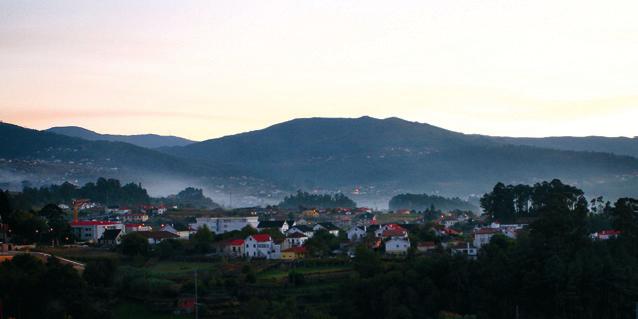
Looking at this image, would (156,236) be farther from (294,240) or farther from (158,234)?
(294,240)

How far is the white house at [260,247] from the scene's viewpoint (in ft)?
138

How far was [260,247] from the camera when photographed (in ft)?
141

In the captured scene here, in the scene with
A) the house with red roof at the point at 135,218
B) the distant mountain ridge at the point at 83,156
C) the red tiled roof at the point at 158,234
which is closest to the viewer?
the red tiled roof at the point at 158,234

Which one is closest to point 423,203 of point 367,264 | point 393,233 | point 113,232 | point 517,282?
point 393,233

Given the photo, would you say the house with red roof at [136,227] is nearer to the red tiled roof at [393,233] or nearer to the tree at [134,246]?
the tree at [134,246]

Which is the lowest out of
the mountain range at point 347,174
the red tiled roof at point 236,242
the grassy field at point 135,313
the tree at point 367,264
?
the grassy field at point 135,313

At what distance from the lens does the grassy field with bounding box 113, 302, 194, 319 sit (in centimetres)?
3000

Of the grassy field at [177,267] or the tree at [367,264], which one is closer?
the tree at [367,264]

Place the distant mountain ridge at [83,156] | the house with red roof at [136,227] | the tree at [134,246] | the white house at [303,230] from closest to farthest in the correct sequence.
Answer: the tree at [134,246], the white house at [303,230], the house with red roof at [136,227], the distant mountain ridge at [83,156]

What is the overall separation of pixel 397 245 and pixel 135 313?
13.8 meters

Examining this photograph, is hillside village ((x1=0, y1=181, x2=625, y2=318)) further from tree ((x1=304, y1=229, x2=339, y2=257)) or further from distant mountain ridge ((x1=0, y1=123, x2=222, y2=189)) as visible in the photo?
distant mountain ridge ((x1=0, y1=123, x2=222, y2=189))

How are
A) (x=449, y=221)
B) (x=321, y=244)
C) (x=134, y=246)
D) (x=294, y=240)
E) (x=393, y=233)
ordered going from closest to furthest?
(x=134, y=246) → (x=321, y=244) → (x=393, y=233) → (x=294, y=240) → (x=449, y=221)

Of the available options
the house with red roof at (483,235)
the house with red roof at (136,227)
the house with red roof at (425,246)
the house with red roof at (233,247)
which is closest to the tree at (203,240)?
the house with red roof at (233,247)

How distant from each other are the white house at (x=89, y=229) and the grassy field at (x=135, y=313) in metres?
17.8
